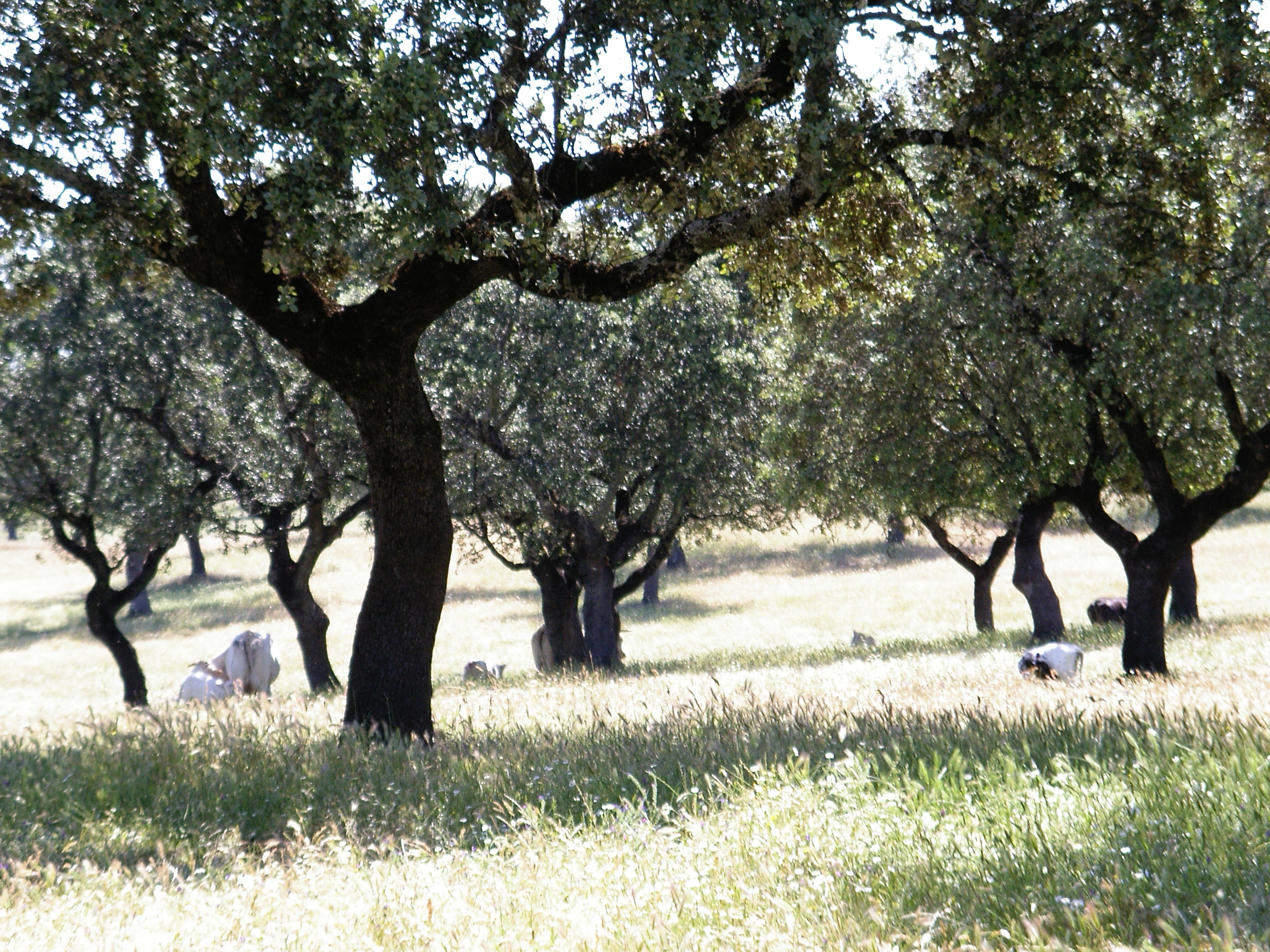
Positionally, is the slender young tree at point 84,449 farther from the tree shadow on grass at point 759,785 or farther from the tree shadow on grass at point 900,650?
the tree shadow on grass at point 759,785

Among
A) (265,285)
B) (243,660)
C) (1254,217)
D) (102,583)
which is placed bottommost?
(243,660)

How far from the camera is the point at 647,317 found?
23.7m

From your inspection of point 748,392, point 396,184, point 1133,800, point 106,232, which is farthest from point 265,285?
point 748,392

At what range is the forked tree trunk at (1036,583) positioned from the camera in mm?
25656

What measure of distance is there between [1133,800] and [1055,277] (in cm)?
1141

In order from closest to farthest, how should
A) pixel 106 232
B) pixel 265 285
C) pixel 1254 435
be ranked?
pixel 106 232
pixel 265 285
pixel 1254 435

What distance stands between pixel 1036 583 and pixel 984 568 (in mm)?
5044

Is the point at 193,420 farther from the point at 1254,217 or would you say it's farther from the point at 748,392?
the point at 1254,217

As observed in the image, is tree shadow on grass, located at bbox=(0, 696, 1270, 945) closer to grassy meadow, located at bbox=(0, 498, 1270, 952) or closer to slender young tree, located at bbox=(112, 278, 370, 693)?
grassy meadow, located at bbox=(0, 498, 1270, 952)

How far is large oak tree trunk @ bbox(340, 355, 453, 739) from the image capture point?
10156 mm

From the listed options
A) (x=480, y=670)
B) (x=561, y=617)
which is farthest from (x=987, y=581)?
(x=480, y=670)

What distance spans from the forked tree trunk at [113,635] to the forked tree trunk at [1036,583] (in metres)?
20.5

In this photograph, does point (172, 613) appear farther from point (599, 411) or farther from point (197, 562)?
point (599, 411)

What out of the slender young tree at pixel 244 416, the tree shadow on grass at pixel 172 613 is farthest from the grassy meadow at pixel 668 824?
the tree shadow on grass at pixel 172 613
